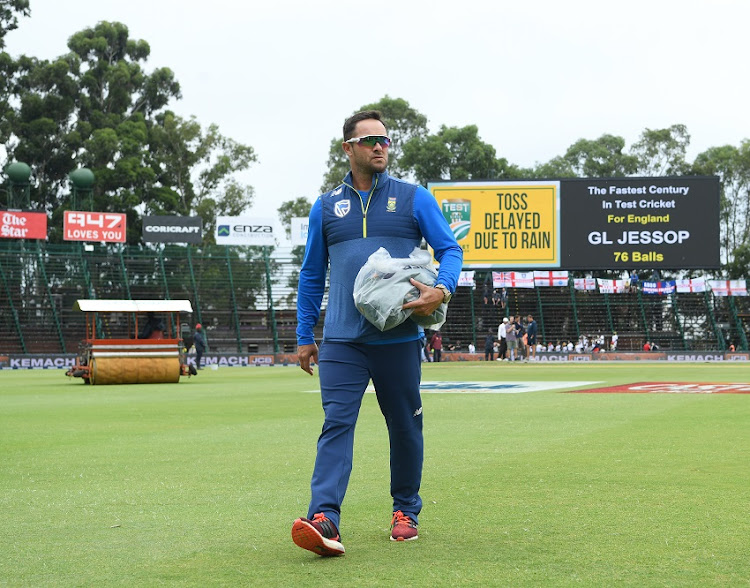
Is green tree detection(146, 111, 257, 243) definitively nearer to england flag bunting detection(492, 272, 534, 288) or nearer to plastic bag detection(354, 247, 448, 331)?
england flag bunting detection(492, 272, 534, 288)

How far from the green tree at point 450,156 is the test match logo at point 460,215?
23189mm

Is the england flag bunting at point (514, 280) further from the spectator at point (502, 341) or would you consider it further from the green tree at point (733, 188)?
the green tree at point (733, 188)

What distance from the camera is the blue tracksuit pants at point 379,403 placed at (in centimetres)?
519

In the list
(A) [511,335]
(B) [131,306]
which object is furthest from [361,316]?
(A) [511,335]

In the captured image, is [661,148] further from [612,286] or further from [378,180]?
[378,180]

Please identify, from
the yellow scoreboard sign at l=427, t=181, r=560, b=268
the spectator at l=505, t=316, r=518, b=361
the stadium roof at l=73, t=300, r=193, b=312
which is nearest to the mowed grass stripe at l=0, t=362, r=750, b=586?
the stadium roof at l=73, t=300, r=193, b=312

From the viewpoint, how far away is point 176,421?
1358 cm

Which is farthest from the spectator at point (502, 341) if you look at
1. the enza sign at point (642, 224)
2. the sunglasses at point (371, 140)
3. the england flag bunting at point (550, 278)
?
the sunglasses at point (371, 140)

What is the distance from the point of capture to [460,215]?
5044 centimetres

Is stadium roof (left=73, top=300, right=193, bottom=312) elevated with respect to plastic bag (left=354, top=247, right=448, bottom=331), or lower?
elevated

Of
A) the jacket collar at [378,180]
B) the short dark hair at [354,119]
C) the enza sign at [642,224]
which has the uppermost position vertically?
the enza sign at [642,224]

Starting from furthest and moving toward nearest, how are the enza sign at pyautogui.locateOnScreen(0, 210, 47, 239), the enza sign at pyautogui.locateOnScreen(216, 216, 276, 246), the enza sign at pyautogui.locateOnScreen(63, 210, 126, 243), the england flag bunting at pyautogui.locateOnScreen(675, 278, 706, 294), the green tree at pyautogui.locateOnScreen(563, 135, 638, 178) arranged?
1. the green tree at pyautogui.locateOnScreen(563, 135, 638, 178)
2. the enza sign at pyautogui.locateOnScreen(216, 216, 276, 246)
3. the enza sign at pyautogui.locateOnScreen(63, 210, 126, 243)
4. the enza sign at pyautogui.locateOnScreen(0, 210, 47, 239)
5. the england flag bunting at pyautogui.locateOnScreen(675, 278, 706, 294)

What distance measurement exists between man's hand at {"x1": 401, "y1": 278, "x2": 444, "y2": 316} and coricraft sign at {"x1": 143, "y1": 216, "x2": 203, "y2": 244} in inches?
2077

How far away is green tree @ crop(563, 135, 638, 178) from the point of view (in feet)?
266
